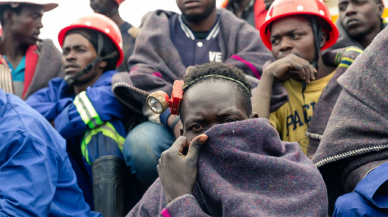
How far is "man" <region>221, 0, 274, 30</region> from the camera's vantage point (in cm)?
499

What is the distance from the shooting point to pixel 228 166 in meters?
1.87

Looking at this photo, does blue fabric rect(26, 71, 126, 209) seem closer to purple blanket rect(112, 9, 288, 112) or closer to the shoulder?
purple blanket rect(112, 9, 288, 112)

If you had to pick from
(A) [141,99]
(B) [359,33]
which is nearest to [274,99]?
(A) [141,99]

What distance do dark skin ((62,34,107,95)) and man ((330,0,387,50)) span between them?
2.22 metres

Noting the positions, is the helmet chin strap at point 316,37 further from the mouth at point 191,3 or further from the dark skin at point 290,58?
the mouth at point 191,3

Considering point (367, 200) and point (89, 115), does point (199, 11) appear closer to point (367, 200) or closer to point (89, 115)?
point (89, 115)

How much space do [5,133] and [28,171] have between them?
26 centimetres

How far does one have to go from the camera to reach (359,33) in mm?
4094

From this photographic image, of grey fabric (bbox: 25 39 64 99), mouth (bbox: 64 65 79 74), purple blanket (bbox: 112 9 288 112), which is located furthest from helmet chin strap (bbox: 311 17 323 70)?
grey fabric (bbox: 25 39 64 99)

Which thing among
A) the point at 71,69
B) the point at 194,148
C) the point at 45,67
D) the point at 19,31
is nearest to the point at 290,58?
the point at 194,148

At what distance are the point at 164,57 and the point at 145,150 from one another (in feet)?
3.06

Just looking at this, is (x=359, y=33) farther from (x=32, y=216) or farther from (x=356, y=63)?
(x=32, y=216)

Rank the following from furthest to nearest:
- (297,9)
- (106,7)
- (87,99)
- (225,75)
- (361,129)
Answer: (106,7) < (87,99) < (297,9) < (361,129) < (225,75)

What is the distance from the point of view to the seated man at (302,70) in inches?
116
